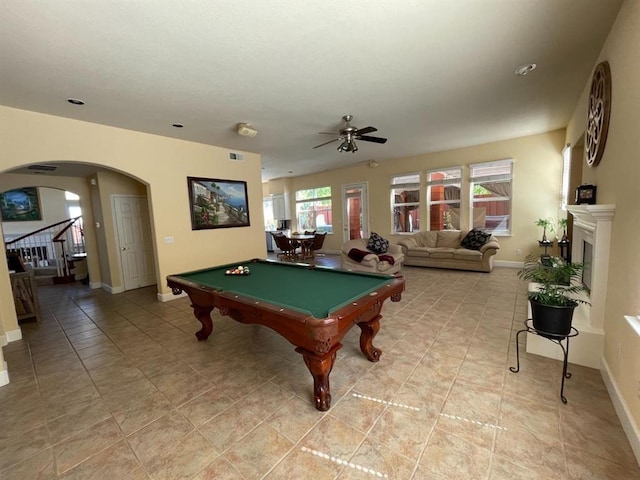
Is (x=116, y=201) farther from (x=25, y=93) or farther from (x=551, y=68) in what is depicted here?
(x=551, y=68)

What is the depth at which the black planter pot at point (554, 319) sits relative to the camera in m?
1.96

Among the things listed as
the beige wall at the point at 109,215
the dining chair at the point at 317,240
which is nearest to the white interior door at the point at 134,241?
the beige wall at the point at 109,215

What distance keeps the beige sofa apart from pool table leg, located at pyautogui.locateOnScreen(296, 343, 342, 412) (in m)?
4.86

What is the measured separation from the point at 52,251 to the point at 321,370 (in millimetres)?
8855

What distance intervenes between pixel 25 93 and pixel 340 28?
3288 mm

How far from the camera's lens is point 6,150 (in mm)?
3092

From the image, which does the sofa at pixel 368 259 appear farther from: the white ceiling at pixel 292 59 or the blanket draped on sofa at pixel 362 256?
the white ceiling at pixel 292 59

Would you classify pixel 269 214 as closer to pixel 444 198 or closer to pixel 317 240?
pixel 317 240

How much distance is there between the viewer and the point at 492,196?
6227mm

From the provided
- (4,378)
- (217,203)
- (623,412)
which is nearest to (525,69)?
(623,412)

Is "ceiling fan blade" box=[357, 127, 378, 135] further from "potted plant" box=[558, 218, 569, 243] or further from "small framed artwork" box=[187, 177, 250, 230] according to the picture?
"potted plant" box=[558, 218, 569, 243]

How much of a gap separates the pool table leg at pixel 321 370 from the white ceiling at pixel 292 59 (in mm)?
2378

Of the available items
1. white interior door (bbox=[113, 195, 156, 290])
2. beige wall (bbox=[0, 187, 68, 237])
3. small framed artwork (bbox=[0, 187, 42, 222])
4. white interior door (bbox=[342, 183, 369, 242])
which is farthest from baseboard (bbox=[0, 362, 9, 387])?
small framed artwork (bbox=[0, 187, 42, 222])

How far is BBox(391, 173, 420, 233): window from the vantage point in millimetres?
7340
